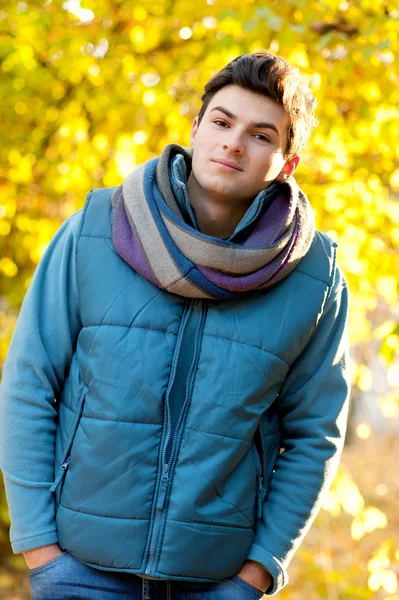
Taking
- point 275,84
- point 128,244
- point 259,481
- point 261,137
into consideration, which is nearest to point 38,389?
point 128,244

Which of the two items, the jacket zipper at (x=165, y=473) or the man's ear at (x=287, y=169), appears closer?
the jacket zipper at (x=165, y=473)

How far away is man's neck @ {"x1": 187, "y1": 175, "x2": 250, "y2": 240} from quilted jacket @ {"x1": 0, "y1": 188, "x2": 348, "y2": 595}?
0.23m

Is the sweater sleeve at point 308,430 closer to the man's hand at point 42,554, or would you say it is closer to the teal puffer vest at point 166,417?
the teal puffer vest at point 166,417

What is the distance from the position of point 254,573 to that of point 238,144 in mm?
1160

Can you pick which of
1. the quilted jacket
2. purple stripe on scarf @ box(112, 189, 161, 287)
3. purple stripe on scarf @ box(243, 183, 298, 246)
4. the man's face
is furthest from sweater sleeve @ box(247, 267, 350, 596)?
purple stripe on scarf @ box(112, 189, 161, 287)

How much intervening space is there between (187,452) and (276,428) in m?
0.35

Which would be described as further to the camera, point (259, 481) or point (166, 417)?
point (259, 481)

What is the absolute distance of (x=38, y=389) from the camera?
2.09 m

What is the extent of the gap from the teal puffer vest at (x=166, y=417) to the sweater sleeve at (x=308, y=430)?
0.04 metres

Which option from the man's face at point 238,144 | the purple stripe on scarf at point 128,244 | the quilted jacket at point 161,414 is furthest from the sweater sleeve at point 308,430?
the purple stripe on scarf at point 128,244

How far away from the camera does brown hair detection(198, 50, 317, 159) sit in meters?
2.13

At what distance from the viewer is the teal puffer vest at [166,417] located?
77.1 inches

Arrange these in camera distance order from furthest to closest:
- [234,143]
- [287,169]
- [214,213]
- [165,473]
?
1. [287,169]
2. [214,213]
3. [234,143]
4. [165,473]

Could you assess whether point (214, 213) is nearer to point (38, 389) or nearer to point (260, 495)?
point (38, 389)
